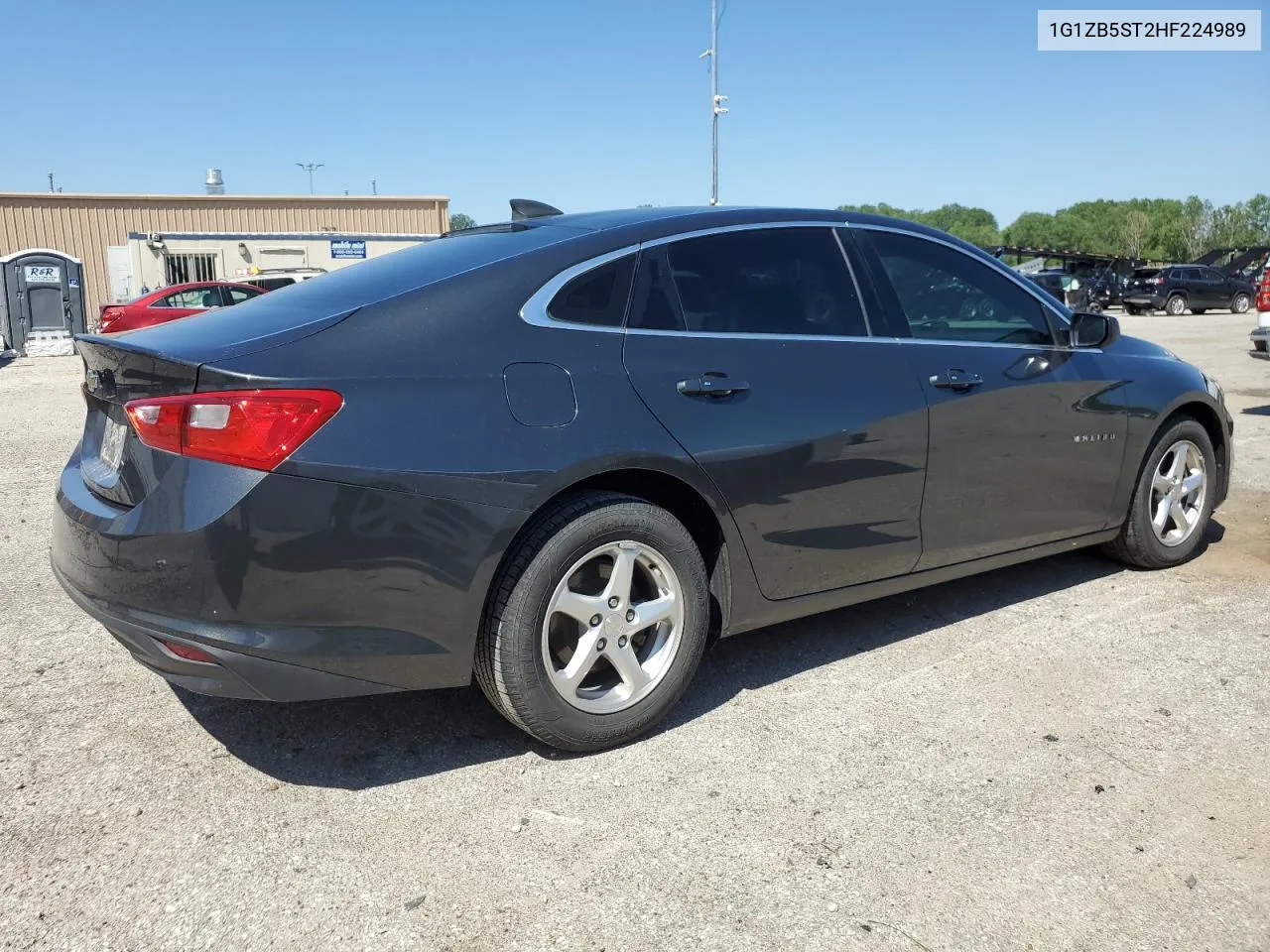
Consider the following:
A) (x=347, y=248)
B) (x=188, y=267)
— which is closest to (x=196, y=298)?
(x=347, y=248)

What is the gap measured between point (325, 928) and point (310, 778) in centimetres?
73

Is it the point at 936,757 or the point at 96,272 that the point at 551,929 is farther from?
the point at 96,272


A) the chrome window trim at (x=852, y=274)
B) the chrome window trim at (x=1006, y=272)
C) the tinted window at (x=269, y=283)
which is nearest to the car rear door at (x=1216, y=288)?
the tinted window at (x=269, y=283)

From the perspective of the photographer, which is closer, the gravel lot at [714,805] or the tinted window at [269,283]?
the gravel lot at [714,805]

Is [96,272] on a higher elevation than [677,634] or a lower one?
higher

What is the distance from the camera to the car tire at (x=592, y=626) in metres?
2.84

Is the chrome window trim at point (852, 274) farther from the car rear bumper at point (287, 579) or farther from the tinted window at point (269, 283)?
the tinted window at point (269, 283)

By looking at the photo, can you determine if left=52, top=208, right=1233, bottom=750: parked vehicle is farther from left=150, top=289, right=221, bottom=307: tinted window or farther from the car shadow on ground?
left=150, top=289, right=221, bottom=307: tinted window

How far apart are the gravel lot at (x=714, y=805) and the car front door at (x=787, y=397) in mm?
522

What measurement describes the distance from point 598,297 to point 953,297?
1.64 m

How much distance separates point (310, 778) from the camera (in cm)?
295

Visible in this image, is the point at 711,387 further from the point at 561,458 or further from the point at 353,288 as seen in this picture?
the point at 353,288

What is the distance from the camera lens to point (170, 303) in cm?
2036

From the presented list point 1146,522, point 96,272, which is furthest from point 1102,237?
point 1146,522
